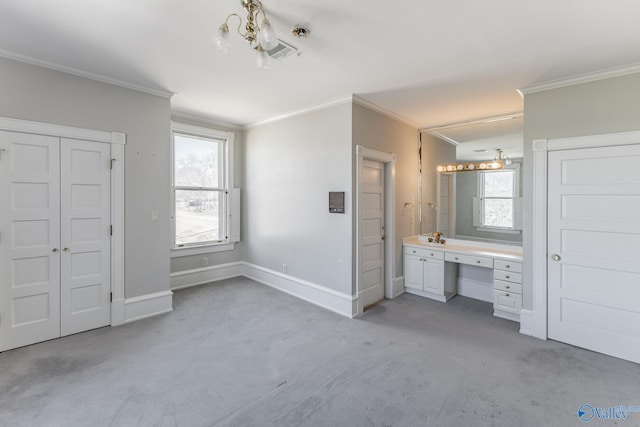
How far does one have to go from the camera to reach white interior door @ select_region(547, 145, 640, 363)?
8.66 feet

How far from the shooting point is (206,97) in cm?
369

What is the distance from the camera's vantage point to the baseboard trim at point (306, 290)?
3621 millimetres

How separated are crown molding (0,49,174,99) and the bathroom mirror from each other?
383 cm

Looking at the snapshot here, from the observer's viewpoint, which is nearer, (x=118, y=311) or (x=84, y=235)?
(x=84, y=235)

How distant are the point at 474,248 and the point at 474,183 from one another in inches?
37.5

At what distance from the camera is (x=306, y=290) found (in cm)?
410

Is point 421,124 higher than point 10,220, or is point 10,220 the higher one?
point 421,124

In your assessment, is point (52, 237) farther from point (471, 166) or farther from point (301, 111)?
point (471, 166)

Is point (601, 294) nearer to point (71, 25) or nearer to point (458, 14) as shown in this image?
point (458, 14)

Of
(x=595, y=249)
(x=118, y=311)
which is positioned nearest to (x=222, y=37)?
(x=118, y=311)

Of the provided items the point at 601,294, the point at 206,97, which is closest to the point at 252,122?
the point at 206,97

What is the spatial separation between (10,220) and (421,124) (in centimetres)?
506

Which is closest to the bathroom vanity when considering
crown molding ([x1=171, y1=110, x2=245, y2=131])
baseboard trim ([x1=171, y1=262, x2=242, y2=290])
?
baseboard trim ([x1=171, y1=262, x2=242, y2=290])

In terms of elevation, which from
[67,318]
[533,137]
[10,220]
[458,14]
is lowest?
[67,318]
